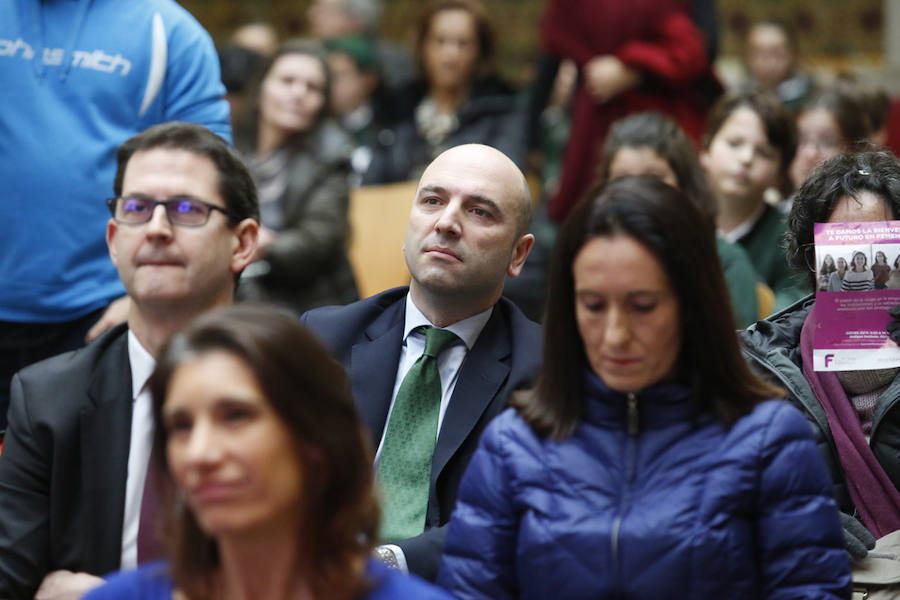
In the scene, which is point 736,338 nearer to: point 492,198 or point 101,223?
point 492,198

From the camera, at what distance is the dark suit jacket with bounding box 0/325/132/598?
281 centimetres

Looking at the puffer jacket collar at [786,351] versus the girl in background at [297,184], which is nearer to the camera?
the puffer jacket collar at [786,351]

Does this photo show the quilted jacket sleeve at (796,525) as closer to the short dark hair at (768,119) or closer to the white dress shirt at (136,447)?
the white dress shirt at (136,447)

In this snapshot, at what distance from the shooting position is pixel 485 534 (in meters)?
2.40

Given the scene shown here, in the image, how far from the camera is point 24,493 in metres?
2.84

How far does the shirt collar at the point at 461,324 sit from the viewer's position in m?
3.15

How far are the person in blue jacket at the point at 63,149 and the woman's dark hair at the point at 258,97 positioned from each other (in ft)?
7.07

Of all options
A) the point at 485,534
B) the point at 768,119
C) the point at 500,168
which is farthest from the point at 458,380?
the point at 768,119

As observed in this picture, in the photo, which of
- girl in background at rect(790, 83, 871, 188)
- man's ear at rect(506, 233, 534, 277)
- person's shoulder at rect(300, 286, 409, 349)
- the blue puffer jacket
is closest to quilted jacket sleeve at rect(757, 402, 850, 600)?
the blue puffer jacket

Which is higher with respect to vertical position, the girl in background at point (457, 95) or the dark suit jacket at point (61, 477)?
the girl in background at point (457, 95)

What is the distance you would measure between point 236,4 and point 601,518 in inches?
337

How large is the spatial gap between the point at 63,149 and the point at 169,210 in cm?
65

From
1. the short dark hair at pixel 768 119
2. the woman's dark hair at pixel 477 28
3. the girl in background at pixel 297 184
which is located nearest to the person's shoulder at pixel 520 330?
the short dark hair at pixel 768 119

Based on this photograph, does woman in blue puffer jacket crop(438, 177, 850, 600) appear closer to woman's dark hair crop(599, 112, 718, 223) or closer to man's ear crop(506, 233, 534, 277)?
man's ear crop(506, 233, 534, 277)
